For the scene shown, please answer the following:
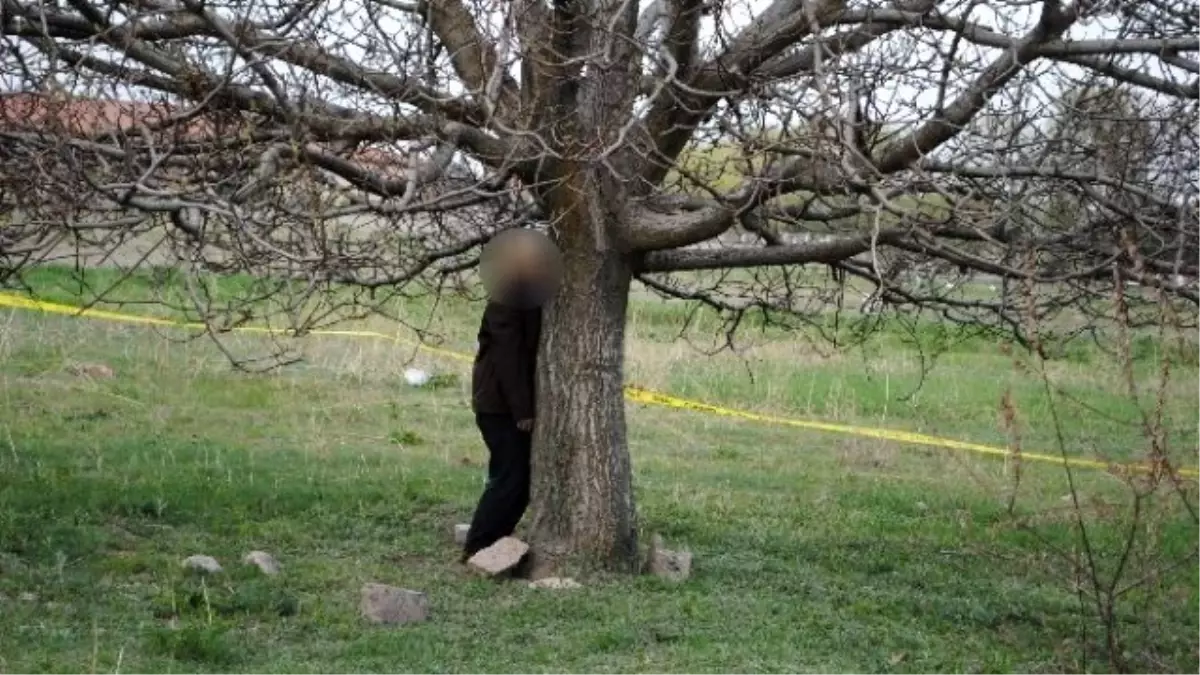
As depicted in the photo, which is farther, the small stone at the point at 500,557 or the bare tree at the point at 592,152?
the small stone at the point at 500,557

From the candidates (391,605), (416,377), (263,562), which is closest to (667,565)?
(391,605)

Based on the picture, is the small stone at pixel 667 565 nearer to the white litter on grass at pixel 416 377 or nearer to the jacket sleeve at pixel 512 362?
the jacket sleeve at pixel 512 362

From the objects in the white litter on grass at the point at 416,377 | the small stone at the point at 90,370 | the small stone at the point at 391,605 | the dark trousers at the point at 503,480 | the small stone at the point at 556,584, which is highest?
the white litter on grass at the point at 416,377

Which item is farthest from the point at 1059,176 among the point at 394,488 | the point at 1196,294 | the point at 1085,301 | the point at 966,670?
the point at 394,488

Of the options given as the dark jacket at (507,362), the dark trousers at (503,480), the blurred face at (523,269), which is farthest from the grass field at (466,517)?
the blurred face at (523,269)

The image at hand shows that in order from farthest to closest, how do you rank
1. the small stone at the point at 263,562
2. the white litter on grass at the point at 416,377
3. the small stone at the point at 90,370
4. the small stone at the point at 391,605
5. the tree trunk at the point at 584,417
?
the white litter on grass at the point at 416,377, the small stone at the point at 90,370, the tree trunk at the point at 584,417, the small stone at the point at 263,562, the small stone at the point at 391,605

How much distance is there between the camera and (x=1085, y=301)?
8922mm

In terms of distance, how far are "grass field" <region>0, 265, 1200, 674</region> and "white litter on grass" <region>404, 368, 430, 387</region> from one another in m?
0.13

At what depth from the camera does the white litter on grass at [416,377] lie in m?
16.8

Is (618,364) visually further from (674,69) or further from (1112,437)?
(1112,437)

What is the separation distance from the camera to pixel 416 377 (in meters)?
16.9

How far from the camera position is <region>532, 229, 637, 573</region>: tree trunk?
892 cm

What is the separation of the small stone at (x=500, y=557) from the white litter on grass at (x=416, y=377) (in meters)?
7.98

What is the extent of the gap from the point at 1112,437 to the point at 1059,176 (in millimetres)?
9026
